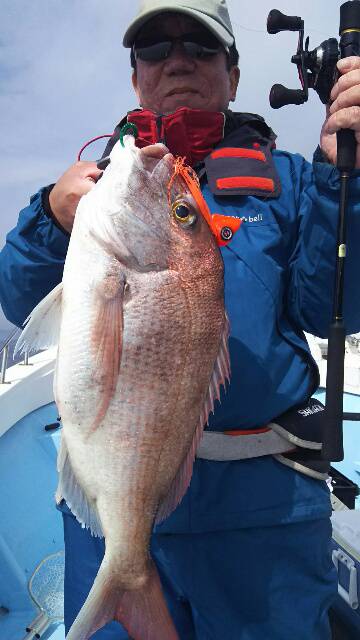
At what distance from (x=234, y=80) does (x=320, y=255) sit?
3.74 ft

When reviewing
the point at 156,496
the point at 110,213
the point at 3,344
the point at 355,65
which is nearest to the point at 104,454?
the point at 156,496

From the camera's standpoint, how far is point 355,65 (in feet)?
4.80

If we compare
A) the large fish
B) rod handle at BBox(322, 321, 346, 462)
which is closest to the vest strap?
rod handle at BBox(322, 321, 346, 462)

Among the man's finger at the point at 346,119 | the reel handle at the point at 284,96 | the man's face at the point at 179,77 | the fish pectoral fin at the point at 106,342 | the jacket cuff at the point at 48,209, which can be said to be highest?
the man's face at the point at 179,77

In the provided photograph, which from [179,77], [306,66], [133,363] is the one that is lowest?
[133,363]

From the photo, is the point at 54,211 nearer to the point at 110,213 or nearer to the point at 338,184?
the point at 110,213

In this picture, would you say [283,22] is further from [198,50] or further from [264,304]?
[264,304]

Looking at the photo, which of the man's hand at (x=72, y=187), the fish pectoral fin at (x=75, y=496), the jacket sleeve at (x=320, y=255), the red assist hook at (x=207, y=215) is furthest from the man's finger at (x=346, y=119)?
the fish pectoral fin at (x=75, y=496)

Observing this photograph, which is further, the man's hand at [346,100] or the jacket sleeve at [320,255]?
the jacket sleeve at [320,255]

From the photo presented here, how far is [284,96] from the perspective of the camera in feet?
5.57

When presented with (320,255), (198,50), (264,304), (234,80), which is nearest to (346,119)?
(320,255)

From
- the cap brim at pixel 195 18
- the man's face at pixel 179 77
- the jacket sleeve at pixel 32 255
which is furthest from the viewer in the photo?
the man's face at pixel 179 77

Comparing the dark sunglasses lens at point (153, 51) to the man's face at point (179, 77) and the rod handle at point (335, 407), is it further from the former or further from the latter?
the rod handle at point (335, 407)

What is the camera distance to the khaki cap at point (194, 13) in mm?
1892
